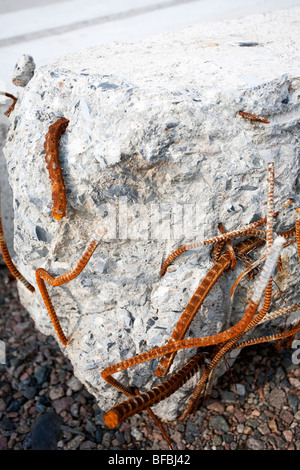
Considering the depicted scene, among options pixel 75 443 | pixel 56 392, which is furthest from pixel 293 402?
pixel 56 392

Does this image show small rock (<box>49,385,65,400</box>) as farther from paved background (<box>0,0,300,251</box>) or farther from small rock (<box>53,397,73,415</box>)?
paved background (<box>0,0,300,251</box>)

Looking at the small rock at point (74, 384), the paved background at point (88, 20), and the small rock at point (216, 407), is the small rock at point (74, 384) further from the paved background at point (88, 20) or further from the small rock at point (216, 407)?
the paved background at point (88, 20)

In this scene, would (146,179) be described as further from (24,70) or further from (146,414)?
(146,414)

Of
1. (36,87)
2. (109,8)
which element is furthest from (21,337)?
(109,8)

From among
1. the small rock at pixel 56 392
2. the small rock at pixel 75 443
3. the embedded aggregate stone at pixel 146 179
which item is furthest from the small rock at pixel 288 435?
the small rock at pixel 56 392

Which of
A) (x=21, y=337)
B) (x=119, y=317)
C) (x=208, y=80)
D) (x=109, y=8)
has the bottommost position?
(x=21, y=337)

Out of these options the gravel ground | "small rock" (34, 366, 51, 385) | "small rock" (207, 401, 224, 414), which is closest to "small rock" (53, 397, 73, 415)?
the gravel ground
